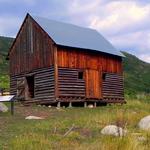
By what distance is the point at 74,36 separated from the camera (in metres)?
37.6

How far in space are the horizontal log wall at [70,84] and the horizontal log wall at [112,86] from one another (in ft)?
9.76

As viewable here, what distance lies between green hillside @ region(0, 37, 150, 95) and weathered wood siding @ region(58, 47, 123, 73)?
40.5 metres

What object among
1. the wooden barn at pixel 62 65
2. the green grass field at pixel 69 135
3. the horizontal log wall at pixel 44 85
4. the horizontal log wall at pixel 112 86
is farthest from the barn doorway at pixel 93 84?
the green grass field at pixel 69 135

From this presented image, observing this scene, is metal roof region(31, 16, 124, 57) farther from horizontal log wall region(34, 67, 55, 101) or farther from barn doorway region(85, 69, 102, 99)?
horizontal log wall region(34, 67, 55, 101)

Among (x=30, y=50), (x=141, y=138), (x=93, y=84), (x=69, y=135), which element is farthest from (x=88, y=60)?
(x=141, y=138)

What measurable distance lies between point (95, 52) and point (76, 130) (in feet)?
64.7

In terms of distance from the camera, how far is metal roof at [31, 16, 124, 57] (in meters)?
35.4

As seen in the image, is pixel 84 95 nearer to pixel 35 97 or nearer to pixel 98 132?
pixel 35 97

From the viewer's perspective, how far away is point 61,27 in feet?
125

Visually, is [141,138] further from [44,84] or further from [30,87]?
[30,87]

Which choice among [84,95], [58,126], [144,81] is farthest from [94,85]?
[144,81]

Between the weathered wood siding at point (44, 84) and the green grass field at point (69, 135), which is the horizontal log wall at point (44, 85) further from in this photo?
the green grass field at point (69, 135)

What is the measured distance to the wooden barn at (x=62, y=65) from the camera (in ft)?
114

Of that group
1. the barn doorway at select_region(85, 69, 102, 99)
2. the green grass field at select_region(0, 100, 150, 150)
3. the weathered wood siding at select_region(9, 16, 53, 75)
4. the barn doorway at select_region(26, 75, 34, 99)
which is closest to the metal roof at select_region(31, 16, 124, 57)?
the weathered wood siding at select_region(9, 16, 53, 75)
